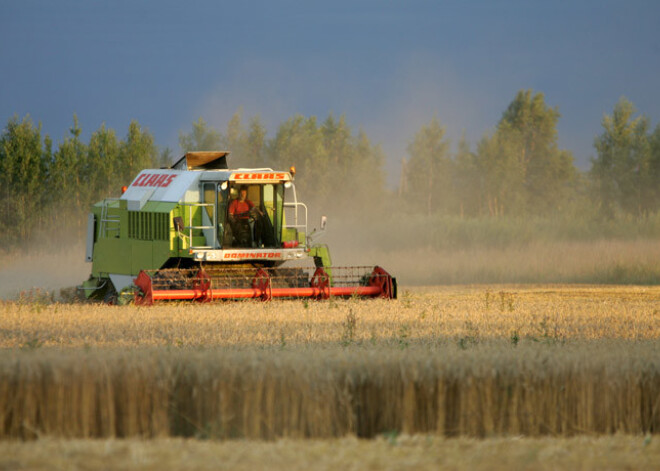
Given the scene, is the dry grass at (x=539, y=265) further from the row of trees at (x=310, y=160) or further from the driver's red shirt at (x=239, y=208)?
the row of trees at (x=310, y=160)

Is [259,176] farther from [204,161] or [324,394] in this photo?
[324,394]

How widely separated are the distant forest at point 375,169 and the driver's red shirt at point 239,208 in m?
21.1

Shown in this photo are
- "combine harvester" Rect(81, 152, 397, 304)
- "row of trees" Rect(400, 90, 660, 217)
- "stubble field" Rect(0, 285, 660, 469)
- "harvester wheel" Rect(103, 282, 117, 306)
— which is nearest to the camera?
"stubble field" Rect(0, 285, 660, 469)

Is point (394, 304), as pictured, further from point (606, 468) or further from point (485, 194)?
point (485, 194)

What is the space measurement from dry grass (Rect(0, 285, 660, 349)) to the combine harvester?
839 mm

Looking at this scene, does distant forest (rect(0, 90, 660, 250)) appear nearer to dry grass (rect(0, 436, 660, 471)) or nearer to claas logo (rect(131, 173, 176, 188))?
claas logo (rect(131, 173, 176, 188))

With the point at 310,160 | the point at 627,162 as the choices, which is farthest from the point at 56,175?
the point at 627,162

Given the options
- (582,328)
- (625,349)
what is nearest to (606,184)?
(582,328)

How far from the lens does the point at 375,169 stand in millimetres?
65688

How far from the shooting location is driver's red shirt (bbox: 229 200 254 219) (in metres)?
18.6

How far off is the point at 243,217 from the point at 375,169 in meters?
47.4

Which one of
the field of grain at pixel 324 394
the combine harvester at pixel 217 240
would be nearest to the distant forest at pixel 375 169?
the combine harvester at pixel 217 240

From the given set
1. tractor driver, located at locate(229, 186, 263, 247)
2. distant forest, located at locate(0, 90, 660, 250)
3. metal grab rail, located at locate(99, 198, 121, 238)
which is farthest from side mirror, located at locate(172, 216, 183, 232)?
distant forest, located at locate(0, 90, 660, 250)

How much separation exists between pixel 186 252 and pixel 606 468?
12995mm
